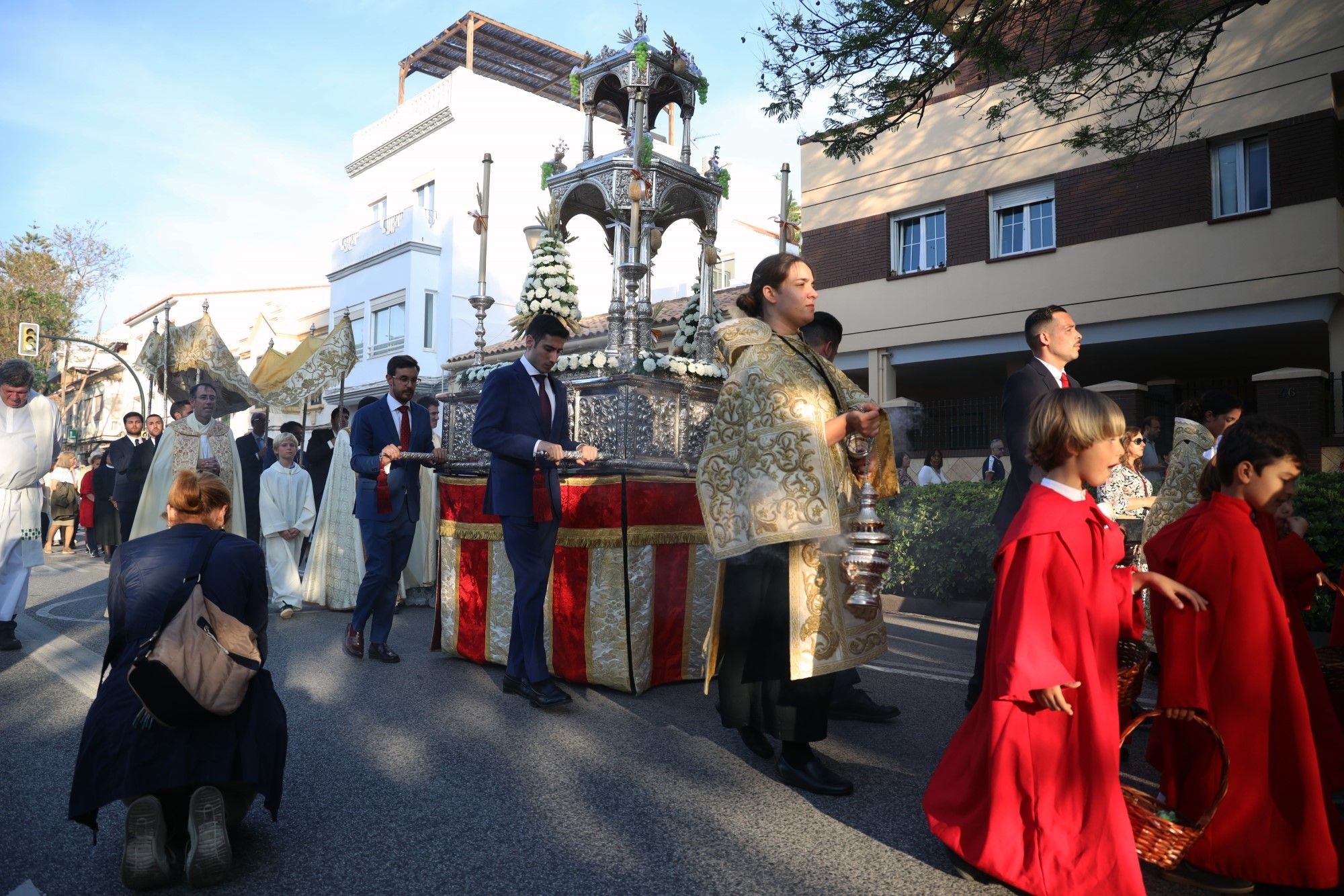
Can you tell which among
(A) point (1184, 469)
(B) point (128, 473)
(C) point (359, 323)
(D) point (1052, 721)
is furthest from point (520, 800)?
(C) point (359, 323)

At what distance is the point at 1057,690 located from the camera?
2623 mm

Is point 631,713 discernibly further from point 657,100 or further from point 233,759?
point 657,100

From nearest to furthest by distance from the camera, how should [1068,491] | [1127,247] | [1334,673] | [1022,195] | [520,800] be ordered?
[1068,491], [1334,673], [520,800], [1127,247], [1022,195]

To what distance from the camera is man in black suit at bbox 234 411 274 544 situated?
11008mm

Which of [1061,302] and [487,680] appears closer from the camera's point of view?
[487,680]

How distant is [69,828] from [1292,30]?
54.3ft

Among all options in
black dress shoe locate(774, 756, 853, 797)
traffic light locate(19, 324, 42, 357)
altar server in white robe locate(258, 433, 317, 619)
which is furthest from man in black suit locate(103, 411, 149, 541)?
traffic light locate(19, 324, 42, 357)

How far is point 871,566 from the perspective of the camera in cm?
349

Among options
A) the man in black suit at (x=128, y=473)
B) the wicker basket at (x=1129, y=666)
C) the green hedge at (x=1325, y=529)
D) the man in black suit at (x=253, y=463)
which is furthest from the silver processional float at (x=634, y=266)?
the man in black suit at (x=128, y=473)

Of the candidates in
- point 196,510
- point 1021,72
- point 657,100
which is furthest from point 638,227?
point 196,510

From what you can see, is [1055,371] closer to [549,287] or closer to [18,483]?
[549,287]

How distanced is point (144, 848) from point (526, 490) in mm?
2645

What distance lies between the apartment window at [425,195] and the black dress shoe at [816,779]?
2717 cm

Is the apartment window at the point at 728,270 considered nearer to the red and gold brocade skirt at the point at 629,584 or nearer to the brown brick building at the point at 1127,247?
the brown brick building at the point at 1127,247
